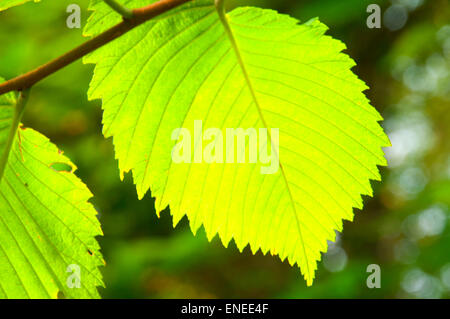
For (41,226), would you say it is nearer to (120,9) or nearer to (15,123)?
(15,123)

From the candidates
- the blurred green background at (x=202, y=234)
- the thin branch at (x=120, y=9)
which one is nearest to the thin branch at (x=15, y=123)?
the thin branch at (x=120, y=9)

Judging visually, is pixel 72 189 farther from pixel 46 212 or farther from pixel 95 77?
pixel 95 77

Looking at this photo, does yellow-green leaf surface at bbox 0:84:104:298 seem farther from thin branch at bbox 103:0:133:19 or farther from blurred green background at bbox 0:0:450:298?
blurred green background at bbox 0:0:450:298

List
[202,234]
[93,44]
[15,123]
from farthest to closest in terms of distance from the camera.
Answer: [202,234]
[15,123]
[93,44]

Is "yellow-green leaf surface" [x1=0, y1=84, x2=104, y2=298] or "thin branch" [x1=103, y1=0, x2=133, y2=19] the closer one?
"thin branch" [x1=103, y1=0, x2=133, y2=19]

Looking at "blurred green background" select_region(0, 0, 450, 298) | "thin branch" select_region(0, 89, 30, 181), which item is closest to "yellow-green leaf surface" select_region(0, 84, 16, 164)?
"thin branch" select_region(0, 89, 30, 181)

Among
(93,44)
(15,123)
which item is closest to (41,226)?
(15,123)
